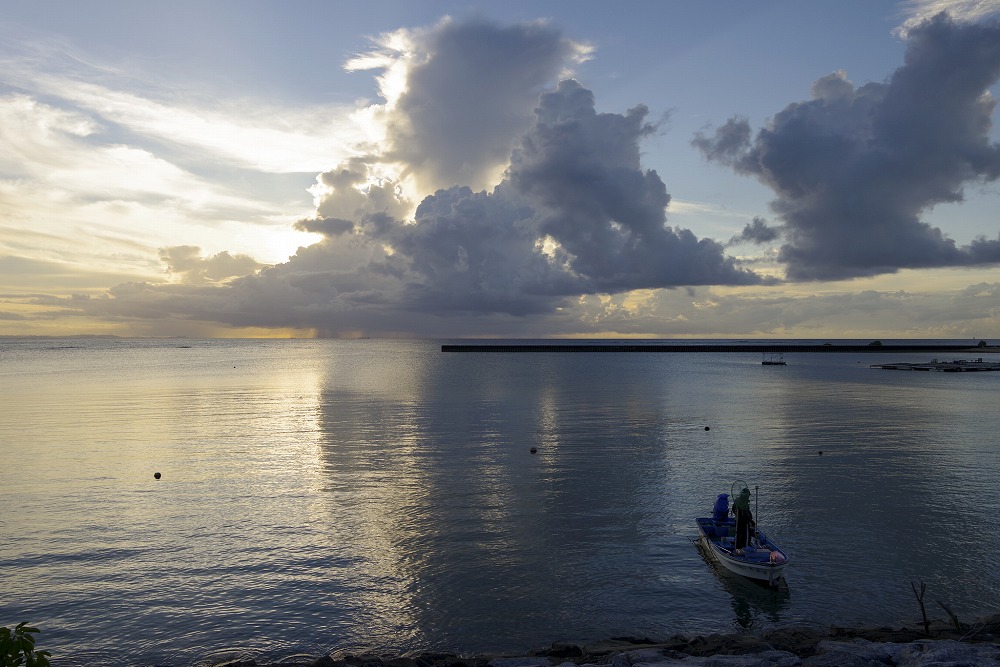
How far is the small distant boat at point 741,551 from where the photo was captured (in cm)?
2323

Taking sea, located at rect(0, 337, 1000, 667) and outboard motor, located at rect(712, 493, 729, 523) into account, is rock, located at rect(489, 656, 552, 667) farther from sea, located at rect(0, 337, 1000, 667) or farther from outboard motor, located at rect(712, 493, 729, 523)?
outboard motor, located at rect(712, 493, 729, 523)

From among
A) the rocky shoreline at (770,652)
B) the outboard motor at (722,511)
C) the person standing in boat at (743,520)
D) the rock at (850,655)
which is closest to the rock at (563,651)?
the rocky shoreline at (770,652)

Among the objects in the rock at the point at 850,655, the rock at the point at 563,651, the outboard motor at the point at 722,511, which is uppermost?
the outboard motor at the point at 722,511

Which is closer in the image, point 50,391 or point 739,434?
point 739,434

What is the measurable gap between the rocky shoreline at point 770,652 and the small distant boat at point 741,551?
2915 millimetres

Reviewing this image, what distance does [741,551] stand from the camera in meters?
24.2

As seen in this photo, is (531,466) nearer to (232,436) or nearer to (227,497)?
(227,497)

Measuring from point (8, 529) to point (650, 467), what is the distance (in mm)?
35079

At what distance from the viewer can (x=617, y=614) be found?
2148 centimetres

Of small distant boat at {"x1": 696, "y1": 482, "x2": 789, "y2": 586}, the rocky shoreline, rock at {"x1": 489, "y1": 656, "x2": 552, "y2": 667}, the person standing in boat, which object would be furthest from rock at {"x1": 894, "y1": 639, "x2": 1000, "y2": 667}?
rock at {"x1": 489, "y1": 656, "x2": 552, "y2": 667}

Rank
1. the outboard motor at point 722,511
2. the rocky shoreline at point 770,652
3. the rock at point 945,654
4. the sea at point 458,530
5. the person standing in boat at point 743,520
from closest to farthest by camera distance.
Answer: the rock at point 945,654
the rocky shoreline at point 770,652
the sea at point 458,530
the person standing in boat at point 743,520
the outboard motor at point 722,511

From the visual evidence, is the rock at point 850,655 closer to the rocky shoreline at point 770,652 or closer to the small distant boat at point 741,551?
the rocky shoreline at point 770,652

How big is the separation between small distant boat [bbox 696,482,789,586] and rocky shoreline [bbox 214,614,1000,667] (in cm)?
291

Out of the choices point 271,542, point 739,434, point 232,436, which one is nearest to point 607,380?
point 739,434
